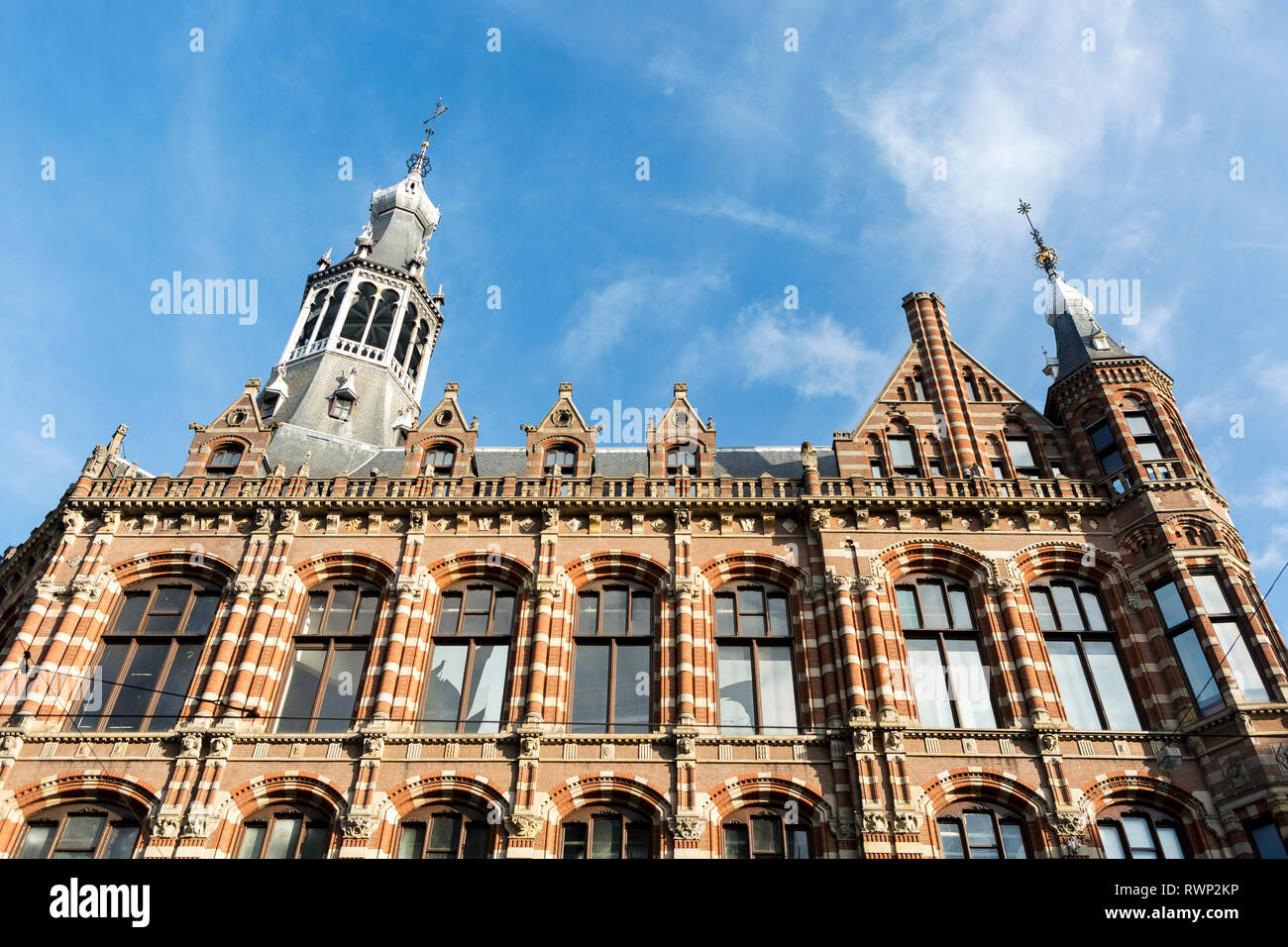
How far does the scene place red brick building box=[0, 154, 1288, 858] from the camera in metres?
18.9

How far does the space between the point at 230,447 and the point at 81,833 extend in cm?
1085

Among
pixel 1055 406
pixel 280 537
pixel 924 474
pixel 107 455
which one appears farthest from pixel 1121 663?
pixel 107 455

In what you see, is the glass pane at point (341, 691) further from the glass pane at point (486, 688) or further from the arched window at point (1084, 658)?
the arched window at point (1084, 658)

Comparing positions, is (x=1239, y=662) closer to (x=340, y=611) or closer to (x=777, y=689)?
(x=777, y=689)

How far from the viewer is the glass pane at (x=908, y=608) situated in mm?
22219

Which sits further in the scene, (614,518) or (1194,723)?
(614,518)

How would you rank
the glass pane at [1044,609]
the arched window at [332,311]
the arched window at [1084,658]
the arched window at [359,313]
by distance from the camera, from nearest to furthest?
the arched window at [1084,658]
the glass pane at [1044,609]
the arched window at [332,311]
the arched window at [359,313]

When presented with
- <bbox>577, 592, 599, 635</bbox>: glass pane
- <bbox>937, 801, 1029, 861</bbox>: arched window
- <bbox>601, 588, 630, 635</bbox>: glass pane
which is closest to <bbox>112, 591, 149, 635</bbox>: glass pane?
<bbox>577, 592, 599, 635</bbox>: glass pane

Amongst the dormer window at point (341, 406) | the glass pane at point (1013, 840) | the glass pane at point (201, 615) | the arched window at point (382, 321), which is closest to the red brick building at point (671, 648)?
the glass pane at point (1013, 840)

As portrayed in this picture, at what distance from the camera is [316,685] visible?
70.1 ft

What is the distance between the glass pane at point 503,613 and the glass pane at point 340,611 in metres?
3.41

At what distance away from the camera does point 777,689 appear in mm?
21219
